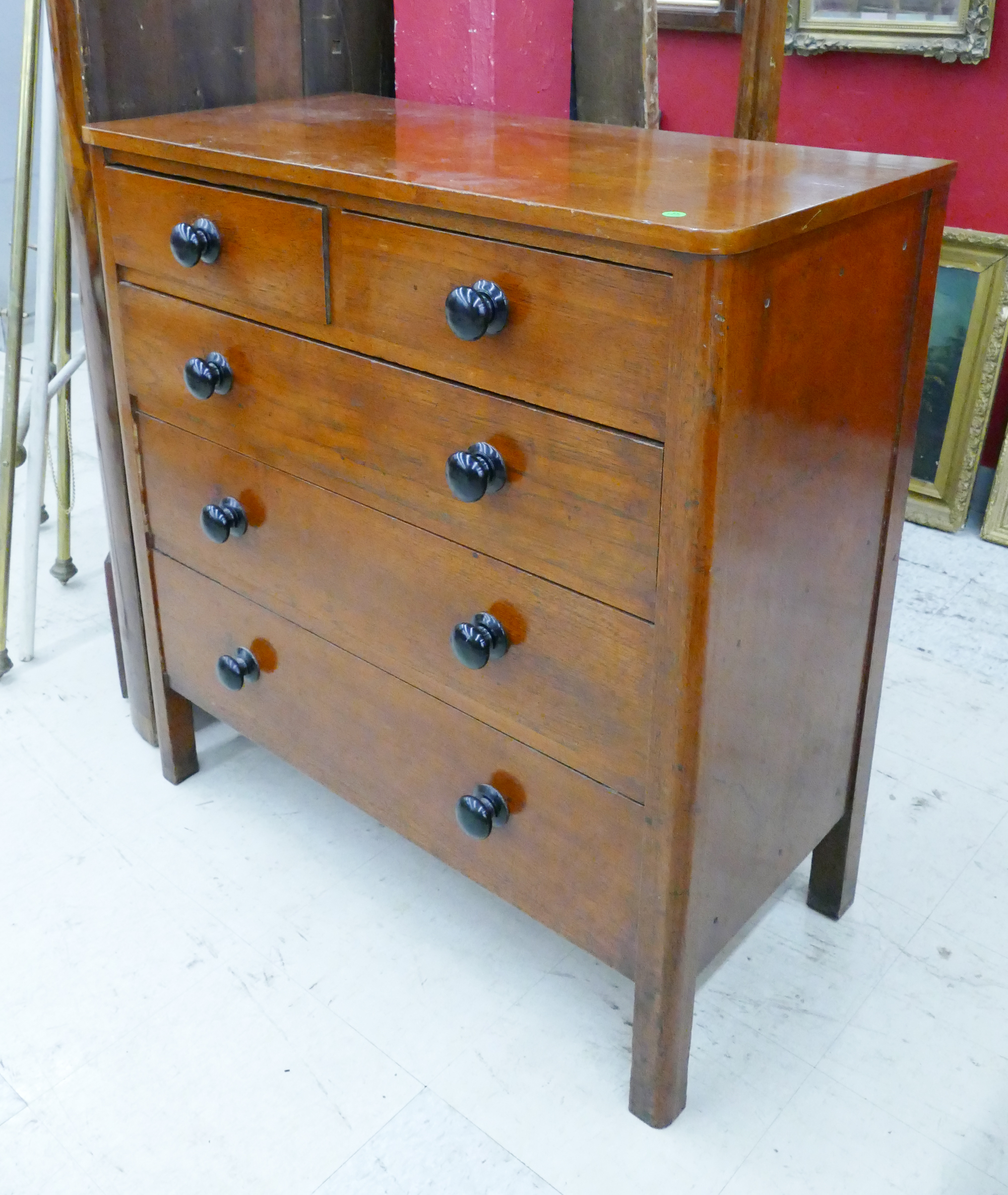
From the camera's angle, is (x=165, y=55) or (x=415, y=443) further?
(x=165, y=55)

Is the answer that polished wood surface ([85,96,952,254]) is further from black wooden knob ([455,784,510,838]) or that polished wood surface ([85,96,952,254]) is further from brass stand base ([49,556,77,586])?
brass stand base ([49,556,77,586])

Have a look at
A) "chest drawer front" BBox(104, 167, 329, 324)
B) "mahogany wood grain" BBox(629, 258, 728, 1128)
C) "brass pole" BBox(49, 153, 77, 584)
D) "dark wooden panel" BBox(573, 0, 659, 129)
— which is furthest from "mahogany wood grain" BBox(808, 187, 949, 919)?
"brass pole" BBox(49, 153, 77, 584)

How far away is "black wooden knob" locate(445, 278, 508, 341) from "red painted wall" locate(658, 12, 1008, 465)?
1.81 meters

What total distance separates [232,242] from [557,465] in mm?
538

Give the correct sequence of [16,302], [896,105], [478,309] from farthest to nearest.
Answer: [896,105] → [16,302] → [478,309]

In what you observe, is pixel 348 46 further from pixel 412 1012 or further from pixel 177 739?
pixel 412 1012

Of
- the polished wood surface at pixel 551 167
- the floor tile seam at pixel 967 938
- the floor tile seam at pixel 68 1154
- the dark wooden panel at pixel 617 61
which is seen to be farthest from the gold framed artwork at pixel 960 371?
the floor tile seam at pixel 68 1154

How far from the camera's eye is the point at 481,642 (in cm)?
128

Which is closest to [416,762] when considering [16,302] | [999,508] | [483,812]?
[483,812]

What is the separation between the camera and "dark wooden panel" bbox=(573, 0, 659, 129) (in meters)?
1.65

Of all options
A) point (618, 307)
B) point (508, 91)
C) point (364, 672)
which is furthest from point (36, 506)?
point (618, 307)

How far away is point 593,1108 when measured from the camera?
1.38 meters

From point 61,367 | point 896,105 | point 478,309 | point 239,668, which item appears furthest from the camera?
point 896,105

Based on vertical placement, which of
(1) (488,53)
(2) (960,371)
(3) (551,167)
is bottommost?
(2) (960,371)
